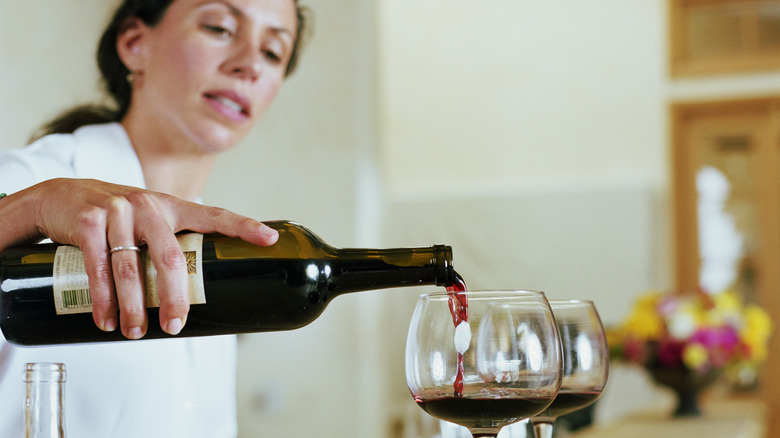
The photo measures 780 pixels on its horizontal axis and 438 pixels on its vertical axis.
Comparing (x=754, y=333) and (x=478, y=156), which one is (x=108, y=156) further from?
(x=478, y=156)

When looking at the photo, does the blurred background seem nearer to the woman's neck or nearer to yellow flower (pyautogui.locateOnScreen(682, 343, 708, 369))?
yellow flower (pyautogui.locateOnScreen(682, 343, 708, 369))

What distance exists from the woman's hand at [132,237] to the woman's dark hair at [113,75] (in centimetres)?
71

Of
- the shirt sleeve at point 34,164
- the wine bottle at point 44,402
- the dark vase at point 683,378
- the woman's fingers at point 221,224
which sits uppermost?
the shirt sleeve at point 34,164

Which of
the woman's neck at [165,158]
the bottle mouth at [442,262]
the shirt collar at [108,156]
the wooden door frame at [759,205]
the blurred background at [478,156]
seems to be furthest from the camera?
the wooden door frame at [759,205]

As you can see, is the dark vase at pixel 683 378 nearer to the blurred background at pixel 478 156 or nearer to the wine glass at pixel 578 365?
the blurred background at pixel 478 156

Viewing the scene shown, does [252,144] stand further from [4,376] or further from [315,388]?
[4,376]

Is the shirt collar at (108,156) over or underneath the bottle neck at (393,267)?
over

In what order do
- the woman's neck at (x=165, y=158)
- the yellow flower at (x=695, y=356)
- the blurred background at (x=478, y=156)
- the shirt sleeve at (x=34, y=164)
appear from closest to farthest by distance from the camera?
the shirt sleeve at (x=34, y=164) → the woman's neck at (x=165, y=158) → the yellow flower at (x=695, y=356) → the blurred background at (x=478, y=156)

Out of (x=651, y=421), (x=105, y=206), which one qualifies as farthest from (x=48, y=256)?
(x=651, y=421)

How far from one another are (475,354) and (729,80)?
171 inches

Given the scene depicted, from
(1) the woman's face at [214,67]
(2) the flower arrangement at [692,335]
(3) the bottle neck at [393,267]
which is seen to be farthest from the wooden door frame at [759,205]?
(3) the bottle neck at [393,267]

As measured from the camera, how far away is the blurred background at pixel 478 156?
12.0 feet

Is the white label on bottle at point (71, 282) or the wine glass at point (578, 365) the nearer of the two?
the white label on bottle at point (71, 282)

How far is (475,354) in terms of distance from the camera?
65 cm
